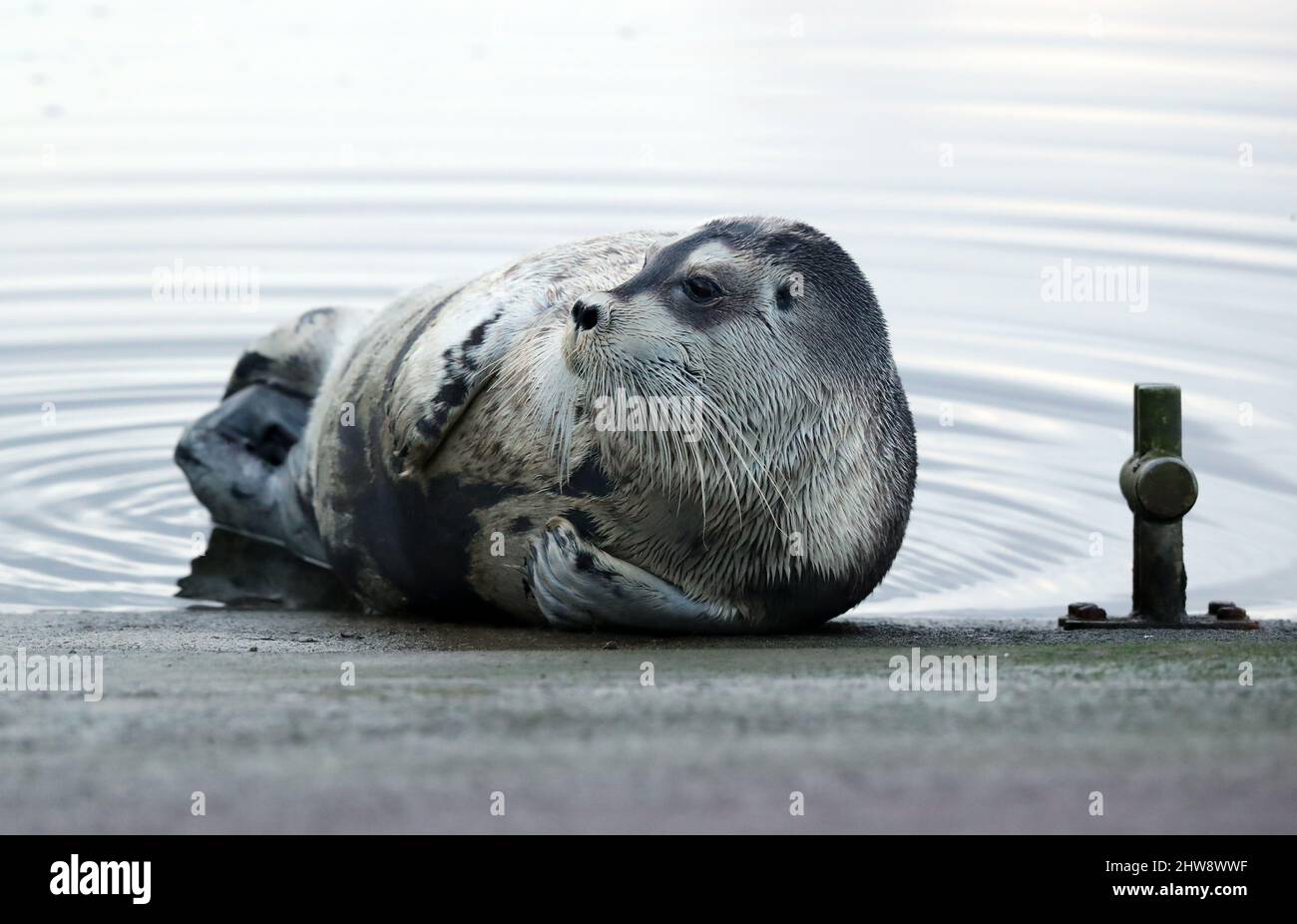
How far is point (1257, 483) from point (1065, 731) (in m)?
4.26

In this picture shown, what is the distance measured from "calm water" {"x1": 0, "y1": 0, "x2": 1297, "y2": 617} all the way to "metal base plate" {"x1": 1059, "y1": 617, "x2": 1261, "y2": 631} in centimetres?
70

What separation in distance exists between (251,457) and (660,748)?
412 cm

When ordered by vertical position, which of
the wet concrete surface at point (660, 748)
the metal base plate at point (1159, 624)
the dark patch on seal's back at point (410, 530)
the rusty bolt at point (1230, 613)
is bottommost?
the wet concrete surface at point (660, 748)

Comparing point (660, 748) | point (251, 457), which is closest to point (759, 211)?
point (251, 457)

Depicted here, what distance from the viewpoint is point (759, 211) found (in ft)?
38.1

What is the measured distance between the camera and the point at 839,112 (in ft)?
48.0

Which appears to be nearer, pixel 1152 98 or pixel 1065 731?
pixel 1065 731

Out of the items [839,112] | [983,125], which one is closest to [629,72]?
[839,112]

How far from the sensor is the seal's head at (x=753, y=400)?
16.3 ft

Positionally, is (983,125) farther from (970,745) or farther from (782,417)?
(970,745)

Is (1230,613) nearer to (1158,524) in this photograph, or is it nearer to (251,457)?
(1158,524)

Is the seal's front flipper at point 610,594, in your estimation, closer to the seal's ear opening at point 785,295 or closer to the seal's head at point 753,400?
the seal's head at point 753,400

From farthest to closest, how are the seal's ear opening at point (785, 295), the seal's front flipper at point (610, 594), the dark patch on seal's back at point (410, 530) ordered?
the dark patch on seal's back at point (410, 530), the seal's front flipper at point (610, 594), the seal's ear opening at point (785, 295)

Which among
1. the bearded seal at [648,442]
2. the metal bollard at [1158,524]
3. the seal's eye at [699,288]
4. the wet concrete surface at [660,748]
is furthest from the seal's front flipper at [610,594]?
the metal bollard at [1158,524]
